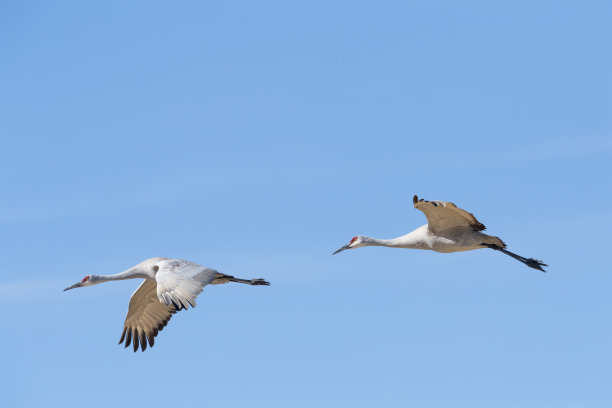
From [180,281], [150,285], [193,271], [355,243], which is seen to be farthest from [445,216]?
[150,285]

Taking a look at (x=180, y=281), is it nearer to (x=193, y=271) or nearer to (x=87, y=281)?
(x=193, y=271)

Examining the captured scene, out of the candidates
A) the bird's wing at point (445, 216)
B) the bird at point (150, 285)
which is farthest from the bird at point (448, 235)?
the bird at point (150, 285)

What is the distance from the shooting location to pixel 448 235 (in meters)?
22.2

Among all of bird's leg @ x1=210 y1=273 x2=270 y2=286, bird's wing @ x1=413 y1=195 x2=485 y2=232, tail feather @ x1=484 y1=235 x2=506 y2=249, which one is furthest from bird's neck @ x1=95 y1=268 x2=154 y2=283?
tail feather @ x1=484 y1=235 x2=506 y2=249

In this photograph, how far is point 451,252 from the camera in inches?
891

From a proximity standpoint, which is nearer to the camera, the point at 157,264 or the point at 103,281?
Result: the point at 157,264

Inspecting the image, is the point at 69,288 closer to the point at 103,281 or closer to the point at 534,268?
the point at 103,281

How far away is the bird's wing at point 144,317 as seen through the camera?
77.8 feet

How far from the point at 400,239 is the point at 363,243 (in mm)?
1353

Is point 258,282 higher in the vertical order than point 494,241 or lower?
lower

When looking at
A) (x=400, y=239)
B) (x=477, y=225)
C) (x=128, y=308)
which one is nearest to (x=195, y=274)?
(x=128, y=308)

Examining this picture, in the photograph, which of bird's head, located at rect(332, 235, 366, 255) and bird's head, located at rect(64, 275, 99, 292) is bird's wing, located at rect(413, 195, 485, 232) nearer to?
bird's head, located at rect(332, 235, 366, 255)

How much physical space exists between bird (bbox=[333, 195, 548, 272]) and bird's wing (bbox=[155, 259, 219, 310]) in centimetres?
445

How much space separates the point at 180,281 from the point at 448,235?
19.3ft
